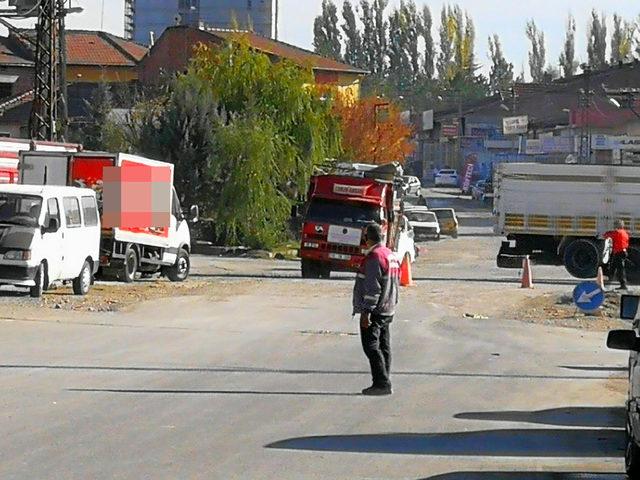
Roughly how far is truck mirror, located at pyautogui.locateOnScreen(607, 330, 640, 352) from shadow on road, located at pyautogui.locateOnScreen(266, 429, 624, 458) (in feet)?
6.26

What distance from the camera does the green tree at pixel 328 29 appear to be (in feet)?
533

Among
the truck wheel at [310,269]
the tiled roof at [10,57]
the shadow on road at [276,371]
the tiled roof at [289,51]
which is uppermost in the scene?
the tiled roof at [289,51]

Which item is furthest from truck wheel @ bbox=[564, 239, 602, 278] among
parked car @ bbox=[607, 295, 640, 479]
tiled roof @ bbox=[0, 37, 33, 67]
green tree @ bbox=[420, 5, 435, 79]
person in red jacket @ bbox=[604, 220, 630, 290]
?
green tree @ bbox=[420, 5, 435, 79]

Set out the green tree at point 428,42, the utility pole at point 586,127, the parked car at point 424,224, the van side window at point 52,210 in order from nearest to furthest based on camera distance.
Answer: the van side window at point 52,210, the parked car at point 424,224, the utility pole at point 586,127, the green tree at point 428,42

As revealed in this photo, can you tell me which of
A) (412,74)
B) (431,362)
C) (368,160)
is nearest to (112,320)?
(431,362)

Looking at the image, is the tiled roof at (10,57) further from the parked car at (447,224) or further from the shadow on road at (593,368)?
the shadow on road at (593,368)

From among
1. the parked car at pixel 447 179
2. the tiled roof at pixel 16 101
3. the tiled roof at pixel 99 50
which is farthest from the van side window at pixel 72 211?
the parked car at pixel 447 179

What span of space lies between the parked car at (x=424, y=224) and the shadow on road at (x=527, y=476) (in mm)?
55999

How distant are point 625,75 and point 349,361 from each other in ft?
298

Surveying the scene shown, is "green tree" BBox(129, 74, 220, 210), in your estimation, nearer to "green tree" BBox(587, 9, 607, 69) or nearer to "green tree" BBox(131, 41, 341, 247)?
"green tree" BBox(131, 41, 341, 247)

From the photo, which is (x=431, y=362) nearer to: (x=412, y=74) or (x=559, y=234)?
(x=559, y=234)

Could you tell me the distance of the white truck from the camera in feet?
135

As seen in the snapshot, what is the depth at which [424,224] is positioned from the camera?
67250 mm

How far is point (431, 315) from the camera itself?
26.5 m
